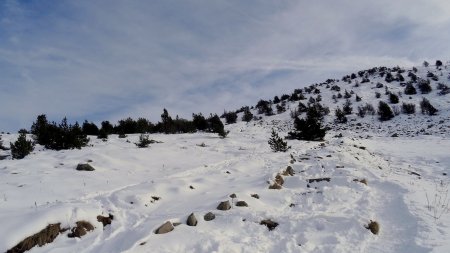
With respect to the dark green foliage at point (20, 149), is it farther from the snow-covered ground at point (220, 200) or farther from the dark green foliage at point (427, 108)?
the dark green foliage at point (427, 108)

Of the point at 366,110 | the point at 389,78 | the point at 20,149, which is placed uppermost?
the point at 389,78

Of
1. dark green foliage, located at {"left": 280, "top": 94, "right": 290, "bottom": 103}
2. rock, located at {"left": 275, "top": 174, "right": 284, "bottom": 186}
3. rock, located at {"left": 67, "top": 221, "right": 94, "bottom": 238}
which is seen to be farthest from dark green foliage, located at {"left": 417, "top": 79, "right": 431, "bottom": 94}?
rock, located at {"left": 67, "top": 221, "right": 94, "bottom": 238}

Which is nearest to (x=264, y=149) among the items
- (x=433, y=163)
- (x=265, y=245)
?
(x=433, y=163)

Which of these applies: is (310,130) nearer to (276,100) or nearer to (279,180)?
(279,180)

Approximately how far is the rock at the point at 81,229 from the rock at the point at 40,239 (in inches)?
9.0

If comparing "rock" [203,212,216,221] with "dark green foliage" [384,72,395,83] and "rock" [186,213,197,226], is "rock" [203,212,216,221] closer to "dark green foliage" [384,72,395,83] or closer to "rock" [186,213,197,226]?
"rock" [186,213,197,226]

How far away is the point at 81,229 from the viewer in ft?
19.3

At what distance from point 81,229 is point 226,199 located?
112 inches

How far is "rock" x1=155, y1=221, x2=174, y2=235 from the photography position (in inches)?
226

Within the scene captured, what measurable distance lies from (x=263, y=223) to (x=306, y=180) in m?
3.63

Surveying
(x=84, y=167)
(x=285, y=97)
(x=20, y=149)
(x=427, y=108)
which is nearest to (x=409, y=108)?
(x=427, y=108)

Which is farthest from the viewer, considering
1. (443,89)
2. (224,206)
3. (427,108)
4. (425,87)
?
(425,87)

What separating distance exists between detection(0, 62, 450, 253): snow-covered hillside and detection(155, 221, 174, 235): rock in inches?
4.0

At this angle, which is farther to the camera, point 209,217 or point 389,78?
point 389,78
